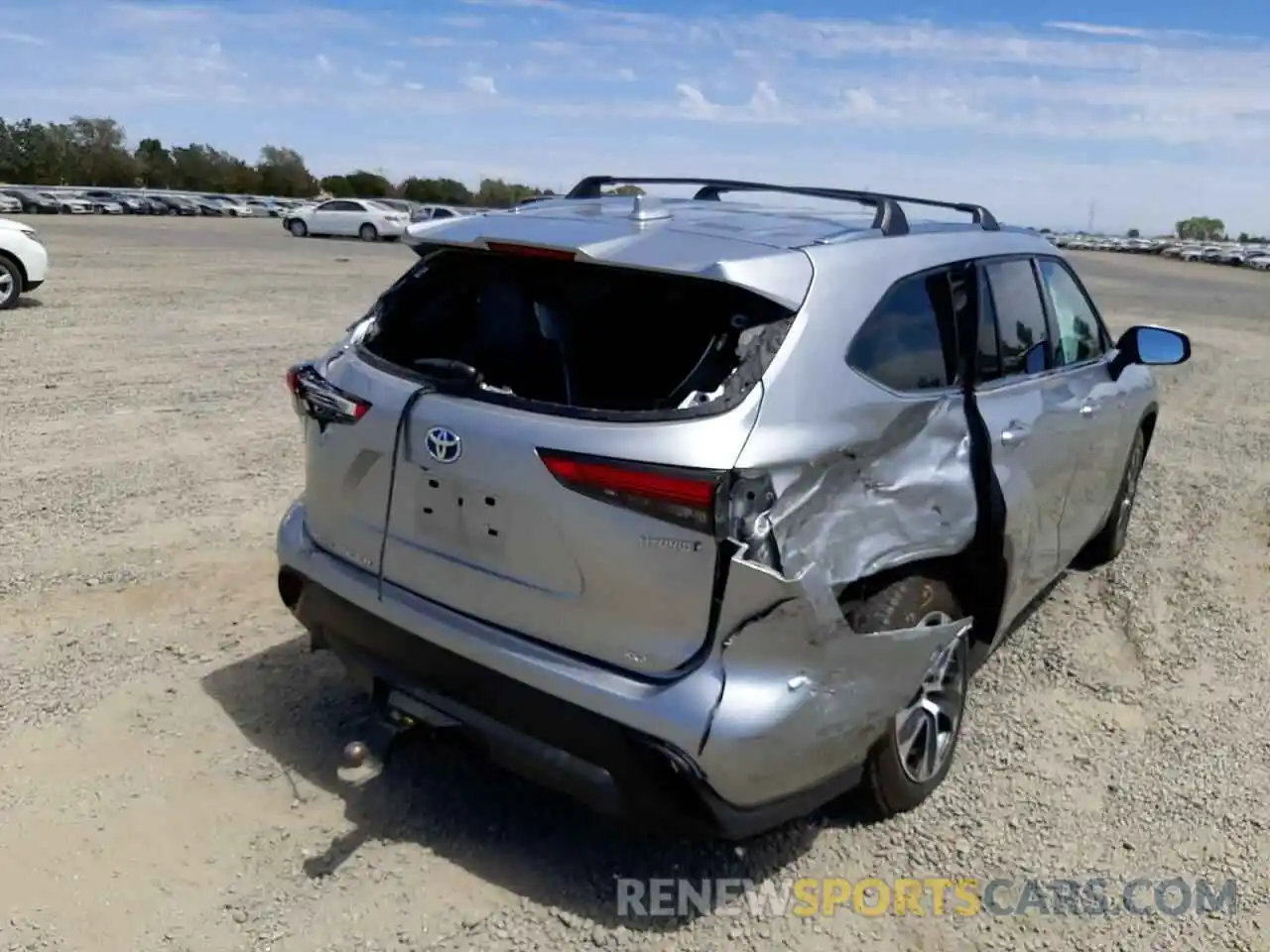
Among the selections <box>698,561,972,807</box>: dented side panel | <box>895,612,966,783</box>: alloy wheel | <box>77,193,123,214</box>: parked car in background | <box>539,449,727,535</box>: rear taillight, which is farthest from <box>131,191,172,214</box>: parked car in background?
<box>698,561,972,807</box>: dented side panel

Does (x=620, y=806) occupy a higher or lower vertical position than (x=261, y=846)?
higher

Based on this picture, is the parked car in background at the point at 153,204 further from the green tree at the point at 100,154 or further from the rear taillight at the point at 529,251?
the rear taillight at the point at 529,251

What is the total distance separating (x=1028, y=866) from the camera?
329 centimetres

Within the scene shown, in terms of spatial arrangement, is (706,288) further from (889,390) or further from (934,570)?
(934,570)

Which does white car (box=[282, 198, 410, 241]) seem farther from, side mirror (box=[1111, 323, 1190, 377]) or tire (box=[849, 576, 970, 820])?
tire (box=[849, 576, 970, 820])

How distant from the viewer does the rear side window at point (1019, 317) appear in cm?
392

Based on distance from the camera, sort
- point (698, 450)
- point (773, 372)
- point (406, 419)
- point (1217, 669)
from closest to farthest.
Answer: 1. point (698, 450)
2. point (773, 372)
3. point (406, 419)
4. point (1217, 669)

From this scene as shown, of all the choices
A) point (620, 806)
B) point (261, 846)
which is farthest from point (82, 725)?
point (620, 806)

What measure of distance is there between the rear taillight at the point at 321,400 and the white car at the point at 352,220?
115 ft

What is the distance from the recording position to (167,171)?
8256cm

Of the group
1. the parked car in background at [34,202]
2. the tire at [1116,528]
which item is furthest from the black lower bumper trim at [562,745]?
the parked car in background at [34,202]

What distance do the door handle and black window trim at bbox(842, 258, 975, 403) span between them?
0.31 m

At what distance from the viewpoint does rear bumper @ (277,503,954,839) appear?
8.67 ft

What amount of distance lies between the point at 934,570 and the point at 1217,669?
85.2 inches
